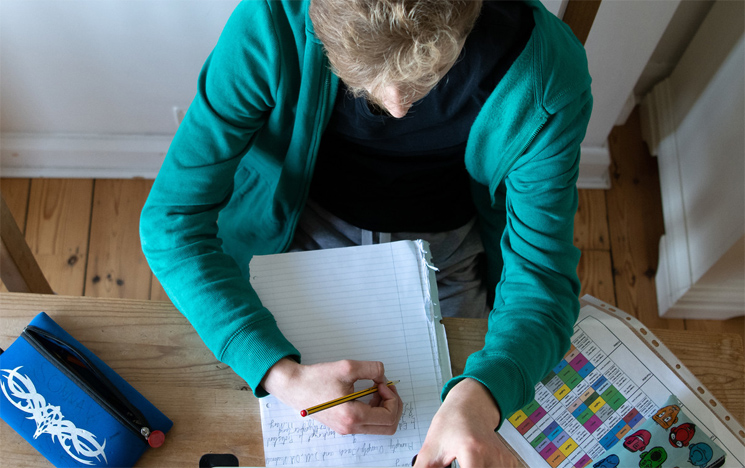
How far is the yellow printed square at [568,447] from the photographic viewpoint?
76cm

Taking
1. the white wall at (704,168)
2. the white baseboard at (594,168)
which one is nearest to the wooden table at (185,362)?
the white wall at (704,168)

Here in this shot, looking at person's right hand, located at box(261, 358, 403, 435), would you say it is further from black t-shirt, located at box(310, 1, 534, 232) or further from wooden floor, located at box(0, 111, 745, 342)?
wooden floor, located at box(0, 111, 745, 342)

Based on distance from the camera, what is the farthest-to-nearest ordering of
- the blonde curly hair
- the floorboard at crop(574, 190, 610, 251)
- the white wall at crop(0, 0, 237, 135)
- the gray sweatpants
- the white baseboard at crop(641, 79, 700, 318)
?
the floorboard at crop(574, 190, 610, 251) → the white baseboard at crop(641, 79, 700, 318) → the white wall at crop(0, 0, 237, 135) → the gray sweatpants → the blonde curly hair

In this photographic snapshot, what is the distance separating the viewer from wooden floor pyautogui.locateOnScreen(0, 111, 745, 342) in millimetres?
1574

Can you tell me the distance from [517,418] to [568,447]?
0.23 ft

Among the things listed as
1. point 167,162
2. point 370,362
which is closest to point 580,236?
point 370,362

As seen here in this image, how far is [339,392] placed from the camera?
0.73 meters

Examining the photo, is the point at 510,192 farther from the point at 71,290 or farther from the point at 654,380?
the point at 71,290

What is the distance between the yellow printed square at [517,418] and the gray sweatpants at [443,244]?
0.25 m

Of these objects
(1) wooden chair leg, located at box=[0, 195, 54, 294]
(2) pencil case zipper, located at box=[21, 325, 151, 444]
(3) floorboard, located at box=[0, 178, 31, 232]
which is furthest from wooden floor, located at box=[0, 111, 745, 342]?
(2) pencil case zipper, located at box=[21, 325, 151, 444]

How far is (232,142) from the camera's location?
816 millimetres

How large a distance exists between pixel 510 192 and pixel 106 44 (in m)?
0.95

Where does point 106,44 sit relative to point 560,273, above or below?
below

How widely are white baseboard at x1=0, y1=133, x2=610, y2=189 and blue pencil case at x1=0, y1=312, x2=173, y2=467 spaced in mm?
928
